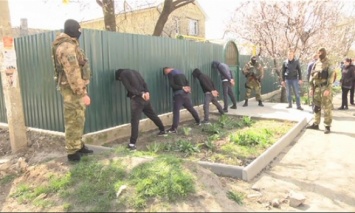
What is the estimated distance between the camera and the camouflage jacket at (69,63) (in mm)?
4559

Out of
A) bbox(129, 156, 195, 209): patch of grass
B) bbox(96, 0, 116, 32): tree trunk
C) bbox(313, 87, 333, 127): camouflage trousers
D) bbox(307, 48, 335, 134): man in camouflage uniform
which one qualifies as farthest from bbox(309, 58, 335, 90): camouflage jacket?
bbox(96, 0, 116, 32): tree trunk

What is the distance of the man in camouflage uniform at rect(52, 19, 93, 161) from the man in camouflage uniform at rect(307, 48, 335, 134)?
5.40 metres

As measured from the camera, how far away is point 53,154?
573 cm

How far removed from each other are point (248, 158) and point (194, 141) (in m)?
1.50

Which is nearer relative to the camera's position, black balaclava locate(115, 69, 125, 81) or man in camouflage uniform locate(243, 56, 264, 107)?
black balaclava locate(115, 69, 125, 81)

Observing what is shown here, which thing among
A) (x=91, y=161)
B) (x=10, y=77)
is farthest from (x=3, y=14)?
(x=91, y=161)

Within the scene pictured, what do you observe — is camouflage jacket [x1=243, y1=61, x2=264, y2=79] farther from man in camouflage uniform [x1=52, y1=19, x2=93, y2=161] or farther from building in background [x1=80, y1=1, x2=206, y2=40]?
building in background [x1=80, y1=1, x2=206, y2=40]

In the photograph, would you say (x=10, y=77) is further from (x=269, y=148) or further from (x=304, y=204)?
(x=304, y=204)

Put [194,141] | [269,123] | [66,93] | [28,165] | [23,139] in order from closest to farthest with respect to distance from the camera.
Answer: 1. [66,93]
2. [28,165]
3. [23,139]
4. [194,141]
5. [269,123]

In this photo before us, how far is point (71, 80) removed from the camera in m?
4.59

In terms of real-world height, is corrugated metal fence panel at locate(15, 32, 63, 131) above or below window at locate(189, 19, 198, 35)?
below

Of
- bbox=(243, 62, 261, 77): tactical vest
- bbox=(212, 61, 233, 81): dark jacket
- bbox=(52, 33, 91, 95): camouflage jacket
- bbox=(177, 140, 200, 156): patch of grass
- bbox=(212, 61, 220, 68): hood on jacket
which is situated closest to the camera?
bbox=(52, 33, 91, 95): camouflage jacket

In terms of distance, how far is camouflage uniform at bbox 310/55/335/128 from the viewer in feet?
24.9

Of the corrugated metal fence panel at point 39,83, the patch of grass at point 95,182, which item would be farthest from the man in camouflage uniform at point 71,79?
the corrugated metal fence panel at point 39,83
